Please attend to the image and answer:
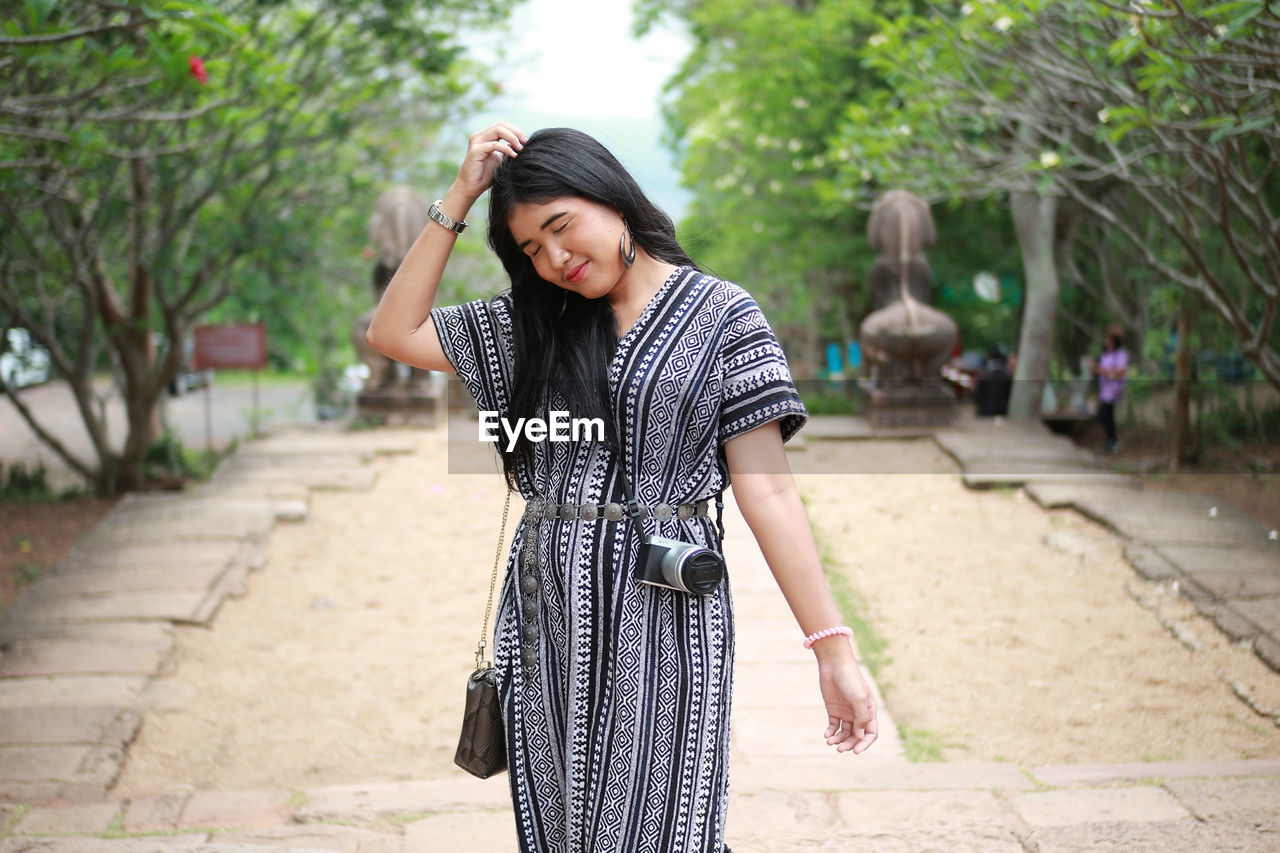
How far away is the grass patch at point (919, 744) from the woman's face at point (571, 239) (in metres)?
2.60

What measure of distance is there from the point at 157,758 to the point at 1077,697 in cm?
340

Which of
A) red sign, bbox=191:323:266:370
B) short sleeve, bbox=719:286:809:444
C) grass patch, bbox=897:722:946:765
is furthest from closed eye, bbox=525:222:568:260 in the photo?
red sign, bbox=191:323:266:370

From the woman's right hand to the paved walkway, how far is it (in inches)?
67.2

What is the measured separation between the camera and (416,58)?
28.1 feet

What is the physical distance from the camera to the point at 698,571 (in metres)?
1.79

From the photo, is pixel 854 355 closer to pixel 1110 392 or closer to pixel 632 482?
pixel 1110 392

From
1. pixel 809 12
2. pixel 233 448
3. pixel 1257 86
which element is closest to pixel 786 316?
pixel 809 12

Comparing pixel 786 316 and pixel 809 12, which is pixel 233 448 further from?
pixel 786 316

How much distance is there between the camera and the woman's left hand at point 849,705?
1817 millimetres

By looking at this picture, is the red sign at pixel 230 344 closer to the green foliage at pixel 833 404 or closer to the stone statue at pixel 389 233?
the stone statue at pixel 389 233

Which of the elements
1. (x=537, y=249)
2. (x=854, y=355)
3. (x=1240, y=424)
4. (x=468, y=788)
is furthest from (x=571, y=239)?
(x=854, y=355)

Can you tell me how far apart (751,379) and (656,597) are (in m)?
0.37

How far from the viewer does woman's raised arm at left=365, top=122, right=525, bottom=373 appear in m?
1.90

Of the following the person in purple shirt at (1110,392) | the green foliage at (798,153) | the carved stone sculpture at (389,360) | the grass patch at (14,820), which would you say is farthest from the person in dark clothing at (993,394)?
the grass patch at (14,820)
